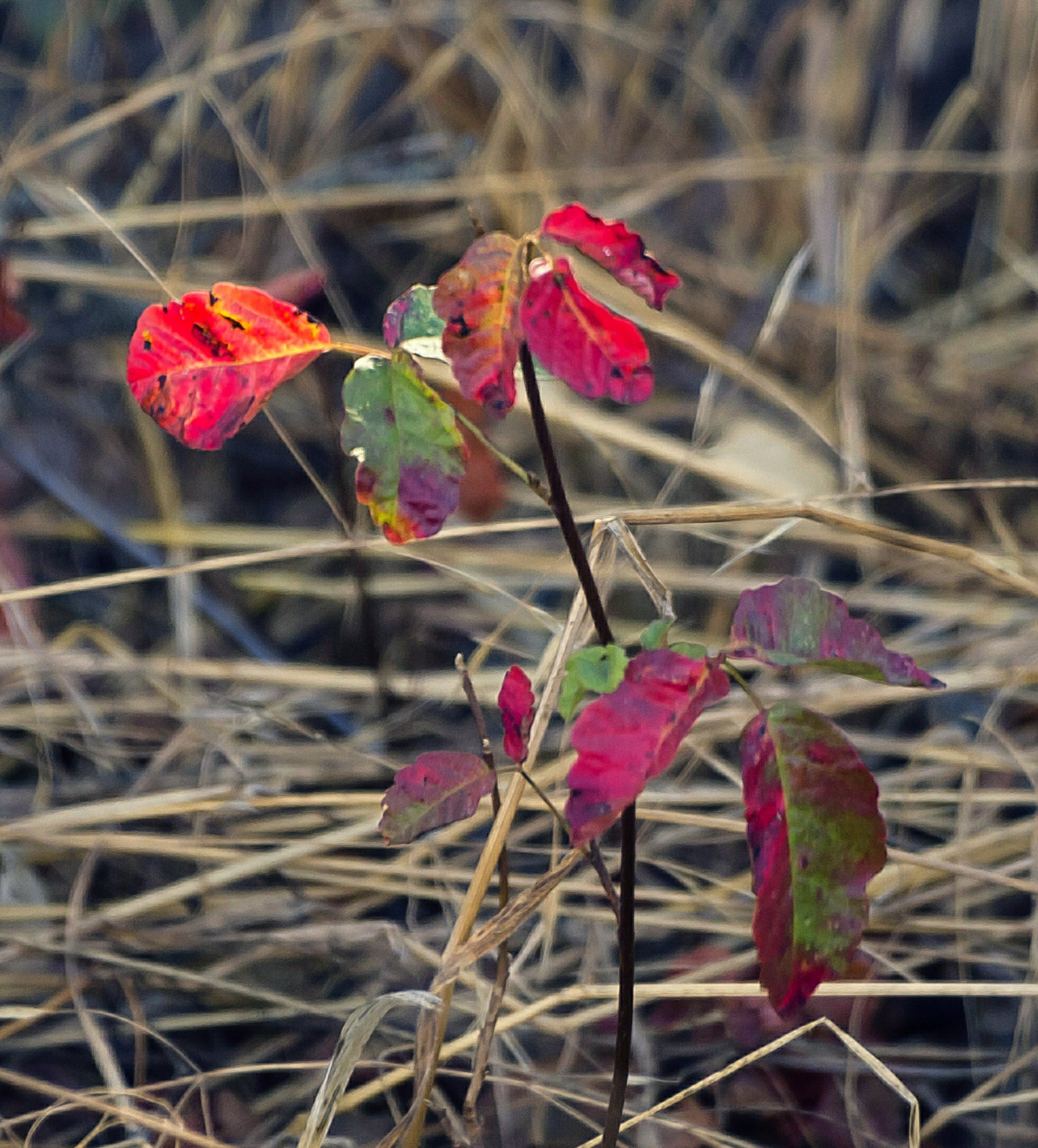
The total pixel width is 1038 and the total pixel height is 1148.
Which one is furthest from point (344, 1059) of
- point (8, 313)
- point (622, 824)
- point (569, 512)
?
point (8, 313)

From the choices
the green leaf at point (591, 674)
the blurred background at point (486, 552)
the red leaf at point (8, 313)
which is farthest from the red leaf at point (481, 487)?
the green leaf at point (591, 674)

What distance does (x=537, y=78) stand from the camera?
1.92 meters

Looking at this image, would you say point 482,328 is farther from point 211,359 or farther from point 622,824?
point 622,824

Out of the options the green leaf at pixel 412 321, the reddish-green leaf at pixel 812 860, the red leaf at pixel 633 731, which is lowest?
the reddish-green leaf at pixel 812 860

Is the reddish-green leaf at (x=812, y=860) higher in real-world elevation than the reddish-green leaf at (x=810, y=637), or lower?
lower

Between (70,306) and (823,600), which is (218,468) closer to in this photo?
(70,306)

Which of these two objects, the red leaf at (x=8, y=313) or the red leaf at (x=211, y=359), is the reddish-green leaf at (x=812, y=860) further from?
the red leaf at (x=8, y=313)

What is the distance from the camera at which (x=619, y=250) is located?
1.64ft

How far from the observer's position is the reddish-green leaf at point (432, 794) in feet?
1.82

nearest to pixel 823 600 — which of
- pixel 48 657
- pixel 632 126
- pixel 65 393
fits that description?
pixel 48 657

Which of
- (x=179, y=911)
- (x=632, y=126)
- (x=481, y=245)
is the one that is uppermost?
(x=632, y=126)

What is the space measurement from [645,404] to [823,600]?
1.13 meters

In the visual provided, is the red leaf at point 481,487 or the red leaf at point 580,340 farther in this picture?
the red leaf at point 481,487

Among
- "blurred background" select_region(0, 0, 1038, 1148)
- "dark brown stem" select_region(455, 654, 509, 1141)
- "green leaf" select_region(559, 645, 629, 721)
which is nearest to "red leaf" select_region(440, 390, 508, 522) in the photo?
"blurred background" select_region(0, 0, 1038, 1148)
